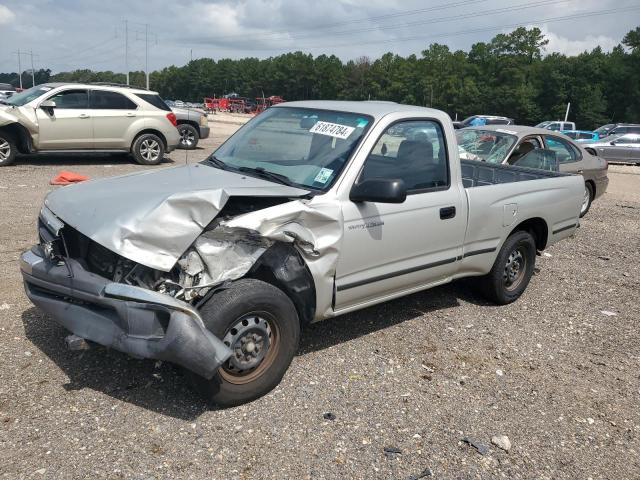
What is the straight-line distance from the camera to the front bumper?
122 inches

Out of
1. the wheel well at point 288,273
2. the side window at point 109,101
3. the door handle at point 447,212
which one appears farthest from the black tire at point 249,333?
the side window at point 109,101

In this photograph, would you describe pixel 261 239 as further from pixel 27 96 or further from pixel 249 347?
pixel 27 96

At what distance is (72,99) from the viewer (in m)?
12.6

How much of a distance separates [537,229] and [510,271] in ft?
2.01

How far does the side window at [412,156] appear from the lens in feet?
14.3

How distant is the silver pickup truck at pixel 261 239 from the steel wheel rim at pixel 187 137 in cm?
1271

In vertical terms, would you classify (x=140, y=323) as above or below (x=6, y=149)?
above

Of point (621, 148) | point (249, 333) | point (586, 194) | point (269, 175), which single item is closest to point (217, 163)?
point (269, 175)

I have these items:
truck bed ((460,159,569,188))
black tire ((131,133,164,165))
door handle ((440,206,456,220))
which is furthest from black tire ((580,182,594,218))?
black tire ((131,133,164,165))

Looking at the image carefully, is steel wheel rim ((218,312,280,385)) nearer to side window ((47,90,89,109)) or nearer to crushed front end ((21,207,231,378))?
crushed front end ((21,207,231,378))

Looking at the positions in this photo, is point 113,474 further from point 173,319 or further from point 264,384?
point 264,384

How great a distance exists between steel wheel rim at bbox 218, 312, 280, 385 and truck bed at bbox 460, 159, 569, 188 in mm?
3643

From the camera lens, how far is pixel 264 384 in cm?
366

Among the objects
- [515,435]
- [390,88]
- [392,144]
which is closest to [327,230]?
[392,144]
